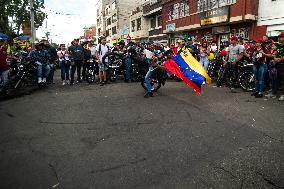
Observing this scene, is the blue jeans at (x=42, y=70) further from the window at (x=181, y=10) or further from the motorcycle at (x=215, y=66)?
the window at (x=181, y=10)

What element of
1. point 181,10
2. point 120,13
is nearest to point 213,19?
point 181,10

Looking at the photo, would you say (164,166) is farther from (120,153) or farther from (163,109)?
(163,109)

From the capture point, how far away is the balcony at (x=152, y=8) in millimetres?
36400

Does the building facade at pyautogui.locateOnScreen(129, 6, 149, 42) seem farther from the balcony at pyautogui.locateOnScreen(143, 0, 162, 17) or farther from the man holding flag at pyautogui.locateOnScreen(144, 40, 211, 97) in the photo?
the man holding flag at pyautogui.locateOnScreen(144, 40, 211, 97)

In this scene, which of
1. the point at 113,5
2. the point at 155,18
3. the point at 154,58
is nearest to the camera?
the point at 154,58

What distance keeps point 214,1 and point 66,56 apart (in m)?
16.4

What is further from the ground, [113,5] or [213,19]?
[113,5]

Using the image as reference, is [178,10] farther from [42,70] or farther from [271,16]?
[42,70]

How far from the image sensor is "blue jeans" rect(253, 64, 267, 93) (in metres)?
8.84

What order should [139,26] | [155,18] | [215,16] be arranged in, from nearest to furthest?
[215,16] → [155,18] → [139,26]

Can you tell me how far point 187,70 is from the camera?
358 inches

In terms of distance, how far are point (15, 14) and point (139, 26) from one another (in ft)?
63.8

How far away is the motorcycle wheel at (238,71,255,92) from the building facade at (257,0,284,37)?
33.8 feet

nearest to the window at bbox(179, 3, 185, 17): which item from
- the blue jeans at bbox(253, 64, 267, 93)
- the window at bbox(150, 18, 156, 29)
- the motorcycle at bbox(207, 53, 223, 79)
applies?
the window at bbox(150, 18, 156, 29)
